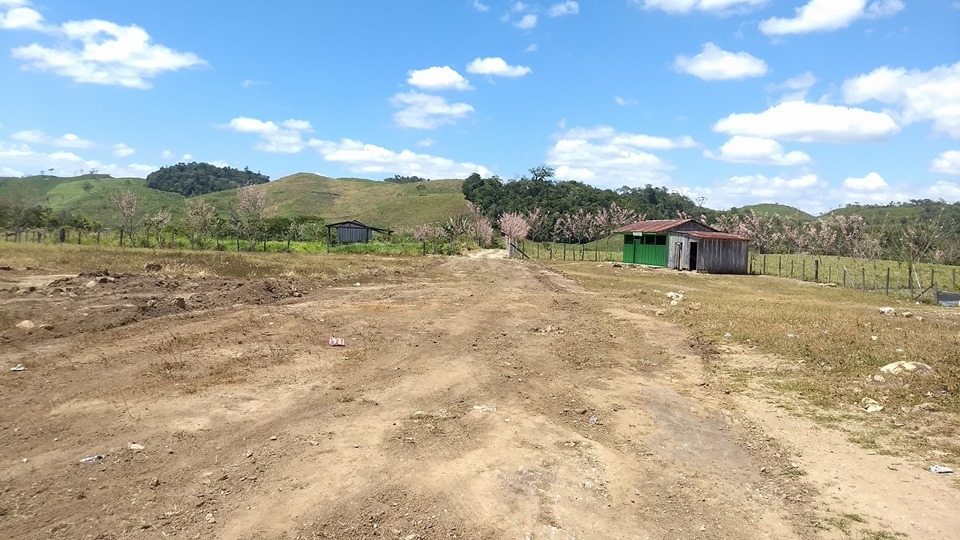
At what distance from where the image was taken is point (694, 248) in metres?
39.6

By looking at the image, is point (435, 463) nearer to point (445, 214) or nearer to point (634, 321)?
point (634, 321)

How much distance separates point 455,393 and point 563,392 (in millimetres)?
1767

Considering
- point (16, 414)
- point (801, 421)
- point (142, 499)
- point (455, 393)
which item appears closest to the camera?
point (142, 499)

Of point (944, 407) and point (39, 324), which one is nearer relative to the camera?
point (944, 407)

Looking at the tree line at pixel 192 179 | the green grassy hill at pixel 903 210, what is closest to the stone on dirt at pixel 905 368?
the green grassy hill at pixel 903 210

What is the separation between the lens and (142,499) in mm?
5156

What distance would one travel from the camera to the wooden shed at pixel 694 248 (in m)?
39.2

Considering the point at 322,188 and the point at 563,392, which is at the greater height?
the point at 322,188

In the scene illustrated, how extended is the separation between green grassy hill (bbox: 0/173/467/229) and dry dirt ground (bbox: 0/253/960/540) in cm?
8650

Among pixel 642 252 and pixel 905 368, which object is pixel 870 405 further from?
pixel 642 252

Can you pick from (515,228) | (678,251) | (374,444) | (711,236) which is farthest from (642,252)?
(374,444)

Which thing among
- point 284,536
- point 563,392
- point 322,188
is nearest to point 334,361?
point 563,392

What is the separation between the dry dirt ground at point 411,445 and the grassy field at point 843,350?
30.0 inches

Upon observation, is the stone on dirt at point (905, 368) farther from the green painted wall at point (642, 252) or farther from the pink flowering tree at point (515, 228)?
the pink flowering tree at point (515, 228)
